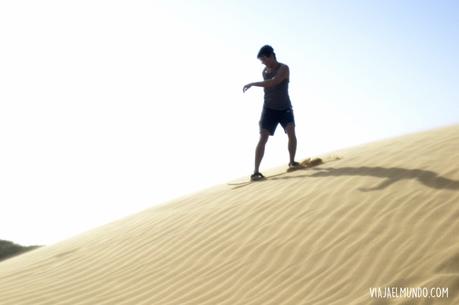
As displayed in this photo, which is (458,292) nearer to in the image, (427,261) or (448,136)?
(427,261)

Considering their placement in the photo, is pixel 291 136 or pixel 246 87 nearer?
pixel 246 87

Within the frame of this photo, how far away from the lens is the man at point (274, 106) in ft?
24.5

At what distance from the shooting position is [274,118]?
7.54 metres

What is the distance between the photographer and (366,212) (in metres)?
4.90

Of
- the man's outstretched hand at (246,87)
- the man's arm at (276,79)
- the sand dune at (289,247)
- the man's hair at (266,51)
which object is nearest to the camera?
the sand dune at (289,247)

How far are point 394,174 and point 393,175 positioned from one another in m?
0.04

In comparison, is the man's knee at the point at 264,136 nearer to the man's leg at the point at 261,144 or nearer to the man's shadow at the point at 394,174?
the man's leg at the point at 261,144

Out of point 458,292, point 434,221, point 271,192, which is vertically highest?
point 271,192

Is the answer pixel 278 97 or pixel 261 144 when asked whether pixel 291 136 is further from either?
pixel 278 97

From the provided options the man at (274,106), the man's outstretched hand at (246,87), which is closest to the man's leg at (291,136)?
the man at (274,106)

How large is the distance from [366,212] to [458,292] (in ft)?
5.38

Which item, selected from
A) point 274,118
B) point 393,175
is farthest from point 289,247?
point 274,118

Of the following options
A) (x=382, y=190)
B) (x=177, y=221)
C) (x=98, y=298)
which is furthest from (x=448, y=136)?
(x=98, y=298)

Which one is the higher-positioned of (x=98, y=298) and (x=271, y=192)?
(x=271, y=192)
